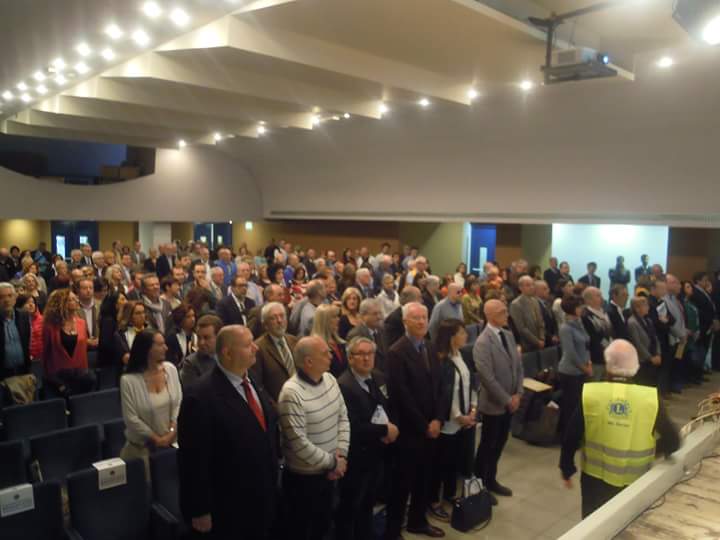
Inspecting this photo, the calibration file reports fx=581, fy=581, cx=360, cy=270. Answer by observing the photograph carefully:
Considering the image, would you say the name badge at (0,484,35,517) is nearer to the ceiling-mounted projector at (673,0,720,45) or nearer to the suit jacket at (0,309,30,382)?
the suit jacket at (0,309,30,382)

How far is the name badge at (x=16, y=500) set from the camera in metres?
2.72

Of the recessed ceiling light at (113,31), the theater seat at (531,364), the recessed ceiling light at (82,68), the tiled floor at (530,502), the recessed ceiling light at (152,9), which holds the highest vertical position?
the recessed ceiling light at (82,68)

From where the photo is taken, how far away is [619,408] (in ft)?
9.76

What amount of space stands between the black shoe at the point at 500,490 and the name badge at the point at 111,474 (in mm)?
2721

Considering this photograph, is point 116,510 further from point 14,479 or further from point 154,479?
point 14,479

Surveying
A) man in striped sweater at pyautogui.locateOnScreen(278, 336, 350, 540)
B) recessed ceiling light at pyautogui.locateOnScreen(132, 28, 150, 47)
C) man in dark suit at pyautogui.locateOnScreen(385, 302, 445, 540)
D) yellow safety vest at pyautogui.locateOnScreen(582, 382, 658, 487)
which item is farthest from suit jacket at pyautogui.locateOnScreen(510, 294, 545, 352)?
recessed ceiling light at pyautogui.locateOnScreen(132, 28, 150, 47)

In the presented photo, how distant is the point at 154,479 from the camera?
324 centimetres

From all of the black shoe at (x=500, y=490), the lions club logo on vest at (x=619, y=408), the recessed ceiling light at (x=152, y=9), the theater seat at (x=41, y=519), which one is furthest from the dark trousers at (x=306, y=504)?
the recessed ceiling light at (x=152, y=9)

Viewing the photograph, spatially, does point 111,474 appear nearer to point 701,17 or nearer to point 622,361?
point 622,361

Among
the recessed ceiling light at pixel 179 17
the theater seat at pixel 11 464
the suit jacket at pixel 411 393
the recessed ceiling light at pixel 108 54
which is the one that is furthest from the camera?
the recessed ceiling light at pixel 108 54

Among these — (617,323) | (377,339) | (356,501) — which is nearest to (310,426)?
(356,501)

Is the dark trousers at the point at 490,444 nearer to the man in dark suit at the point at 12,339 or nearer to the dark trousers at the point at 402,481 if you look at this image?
the dark trousers at the point at 402,481

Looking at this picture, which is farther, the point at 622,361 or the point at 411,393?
the point at 411,393

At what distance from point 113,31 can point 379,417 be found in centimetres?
514
